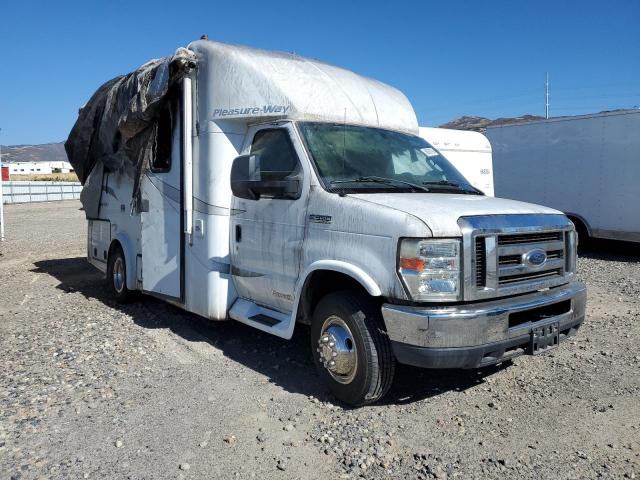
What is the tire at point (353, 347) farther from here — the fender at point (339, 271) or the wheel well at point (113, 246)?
the wheel well at point (113, 246)

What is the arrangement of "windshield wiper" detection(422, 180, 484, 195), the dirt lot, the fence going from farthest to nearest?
the fence < "windshield wiper" detection(422, 180, 484, 195) < the dirt lot

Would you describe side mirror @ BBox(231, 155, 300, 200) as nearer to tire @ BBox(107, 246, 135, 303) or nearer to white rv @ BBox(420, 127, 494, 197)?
tire @ BBox(107, 246, 135, 303)

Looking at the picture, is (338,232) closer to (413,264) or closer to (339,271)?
(339,271)

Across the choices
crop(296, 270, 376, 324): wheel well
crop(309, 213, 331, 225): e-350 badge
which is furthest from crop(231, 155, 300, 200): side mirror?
crop(296, 270, 376, 324): wheel well

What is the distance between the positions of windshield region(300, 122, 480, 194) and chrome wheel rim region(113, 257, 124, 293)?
12.9ft

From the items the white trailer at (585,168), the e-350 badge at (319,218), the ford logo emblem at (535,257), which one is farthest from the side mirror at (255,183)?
the white trailer at (585,168)

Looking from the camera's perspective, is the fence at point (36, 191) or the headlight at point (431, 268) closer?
the headlight at point (431, 268)

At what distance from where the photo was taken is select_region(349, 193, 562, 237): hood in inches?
146

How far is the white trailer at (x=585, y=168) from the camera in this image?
37.8ft

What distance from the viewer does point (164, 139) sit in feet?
20.5

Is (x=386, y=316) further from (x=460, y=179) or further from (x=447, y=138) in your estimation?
(x=447, y=138)

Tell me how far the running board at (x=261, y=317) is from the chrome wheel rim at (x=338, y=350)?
0.45m

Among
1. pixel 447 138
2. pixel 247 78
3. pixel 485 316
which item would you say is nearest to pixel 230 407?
pixel 485 316

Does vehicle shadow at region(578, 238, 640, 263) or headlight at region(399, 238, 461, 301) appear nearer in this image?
headlight at region(399, 238, 461, 301)
